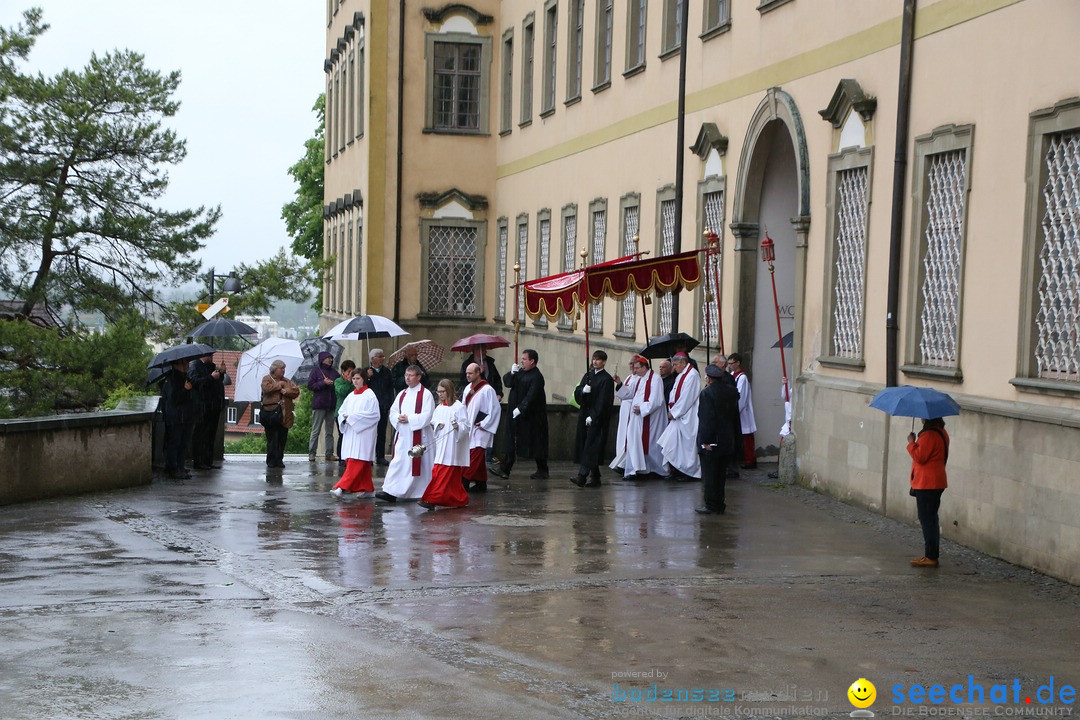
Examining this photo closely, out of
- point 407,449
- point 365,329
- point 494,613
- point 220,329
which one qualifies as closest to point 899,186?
point 407,449

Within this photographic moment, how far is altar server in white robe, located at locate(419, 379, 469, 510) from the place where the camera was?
17.7m

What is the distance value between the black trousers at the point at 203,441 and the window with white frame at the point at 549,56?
1322 cm

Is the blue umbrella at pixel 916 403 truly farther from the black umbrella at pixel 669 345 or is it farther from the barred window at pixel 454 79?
the barred window at pixel 454 79

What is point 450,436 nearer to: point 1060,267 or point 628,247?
point 1060,267

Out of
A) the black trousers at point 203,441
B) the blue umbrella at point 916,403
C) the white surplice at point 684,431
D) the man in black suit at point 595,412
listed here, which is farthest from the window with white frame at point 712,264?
the blue umbrella at point 916,403

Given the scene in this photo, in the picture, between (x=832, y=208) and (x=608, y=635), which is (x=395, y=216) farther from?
(x=608, y=635)

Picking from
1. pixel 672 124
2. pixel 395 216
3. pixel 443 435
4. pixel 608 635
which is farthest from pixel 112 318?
pixel 608 635

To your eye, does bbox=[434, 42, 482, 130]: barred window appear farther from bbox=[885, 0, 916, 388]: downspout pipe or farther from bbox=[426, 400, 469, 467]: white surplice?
bbox=[885, 0, 916, 388]: downspout pipe

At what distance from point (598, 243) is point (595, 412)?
34.9 feet

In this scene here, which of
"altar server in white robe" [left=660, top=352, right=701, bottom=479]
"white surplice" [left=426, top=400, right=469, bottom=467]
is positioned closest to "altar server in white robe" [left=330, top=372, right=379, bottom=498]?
"white surplice" [left=426, top=400, right=469, bottom=467]

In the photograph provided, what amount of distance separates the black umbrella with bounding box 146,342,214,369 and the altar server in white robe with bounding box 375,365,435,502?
343 cm

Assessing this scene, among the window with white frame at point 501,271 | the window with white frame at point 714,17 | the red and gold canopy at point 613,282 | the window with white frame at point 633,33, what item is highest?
the window with white frame at point 633,33

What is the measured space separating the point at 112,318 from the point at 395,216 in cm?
856

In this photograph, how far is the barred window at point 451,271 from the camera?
39906mm
